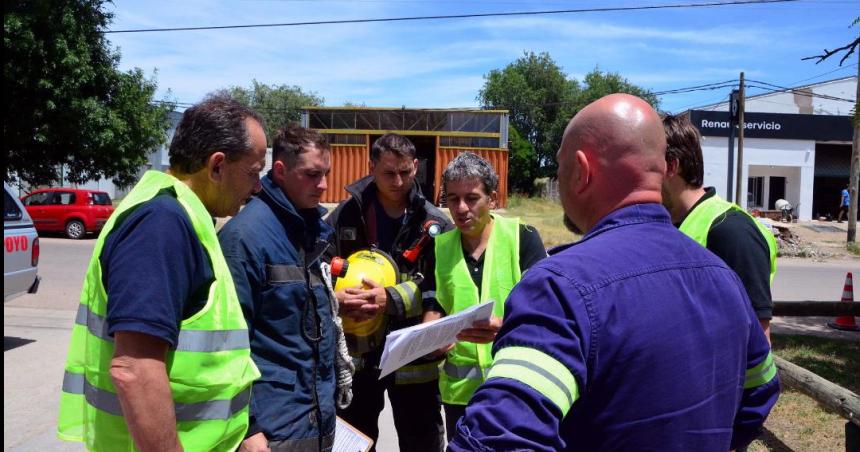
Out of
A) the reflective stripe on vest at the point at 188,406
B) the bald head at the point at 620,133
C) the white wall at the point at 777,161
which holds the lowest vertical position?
the reflective stripe on vest at the point at 188,406

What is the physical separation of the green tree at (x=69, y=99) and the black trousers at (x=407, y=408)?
18448 millimetres

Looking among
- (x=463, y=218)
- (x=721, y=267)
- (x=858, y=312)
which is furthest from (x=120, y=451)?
(x=858, y=312)

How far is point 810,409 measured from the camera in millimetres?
5633

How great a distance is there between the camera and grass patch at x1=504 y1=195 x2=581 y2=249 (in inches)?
799

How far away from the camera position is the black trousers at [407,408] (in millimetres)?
3557

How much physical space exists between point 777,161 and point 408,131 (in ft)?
64.5

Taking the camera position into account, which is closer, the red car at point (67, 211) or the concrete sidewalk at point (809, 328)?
the concrete sidewalk at point (809, 328)

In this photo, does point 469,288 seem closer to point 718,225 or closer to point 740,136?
point 718,225

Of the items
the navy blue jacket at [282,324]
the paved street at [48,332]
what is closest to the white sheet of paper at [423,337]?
the navy blue jacket at [282,324]

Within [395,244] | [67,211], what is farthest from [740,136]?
[395,244]

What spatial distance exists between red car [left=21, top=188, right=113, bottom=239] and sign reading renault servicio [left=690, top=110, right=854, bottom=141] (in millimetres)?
27904

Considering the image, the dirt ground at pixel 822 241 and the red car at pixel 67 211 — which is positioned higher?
the red car at pixel 67 211

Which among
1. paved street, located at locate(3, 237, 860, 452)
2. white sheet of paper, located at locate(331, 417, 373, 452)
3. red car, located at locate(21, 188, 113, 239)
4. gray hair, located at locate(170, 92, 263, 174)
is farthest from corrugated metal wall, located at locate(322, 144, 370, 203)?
gray hair, located at locate(170, 92, 263, 174)

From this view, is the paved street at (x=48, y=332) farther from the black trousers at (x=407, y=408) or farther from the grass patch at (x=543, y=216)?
the grass patch at (x=543, y=216)
